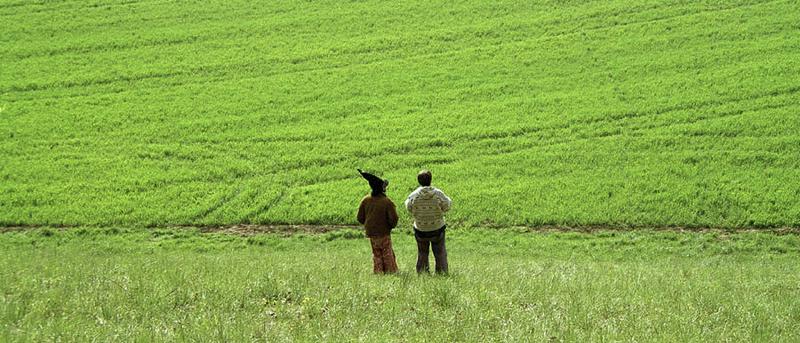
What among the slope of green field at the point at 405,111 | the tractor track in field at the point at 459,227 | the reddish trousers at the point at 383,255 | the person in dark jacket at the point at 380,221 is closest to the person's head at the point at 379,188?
the person in dark jacket at the point at 380,221

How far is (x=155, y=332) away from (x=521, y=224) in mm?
18480

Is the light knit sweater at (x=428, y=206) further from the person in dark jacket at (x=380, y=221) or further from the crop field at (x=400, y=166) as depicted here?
the crop field at (x=400, y=166)

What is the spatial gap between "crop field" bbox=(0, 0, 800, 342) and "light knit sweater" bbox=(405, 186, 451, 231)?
942 millimetres

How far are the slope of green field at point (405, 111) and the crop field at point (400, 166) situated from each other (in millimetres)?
133

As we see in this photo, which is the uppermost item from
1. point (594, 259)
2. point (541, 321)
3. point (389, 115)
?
point (389, 115)

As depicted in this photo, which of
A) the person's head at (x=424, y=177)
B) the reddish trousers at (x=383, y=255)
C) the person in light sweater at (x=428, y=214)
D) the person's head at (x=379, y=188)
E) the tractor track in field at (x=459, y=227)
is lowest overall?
the tractor track in field at (x=459, y=227)

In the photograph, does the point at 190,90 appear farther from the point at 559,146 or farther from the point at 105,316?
the point at 105,316

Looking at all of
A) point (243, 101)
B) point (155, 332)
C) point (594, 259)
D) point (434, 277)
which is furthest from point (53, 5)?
point (155, 332)

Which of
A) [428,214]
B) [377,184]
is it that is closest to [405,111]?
[377,184]

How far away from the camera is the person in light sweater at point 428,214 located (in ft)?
44.3

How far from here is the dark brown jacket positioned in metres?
14.0

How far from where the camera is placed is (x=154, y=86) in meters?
41.0

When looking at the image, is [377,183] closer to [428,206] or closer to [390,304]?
[428,206]

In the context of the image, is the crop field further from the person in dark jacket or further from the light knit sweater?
the light knit sweater
